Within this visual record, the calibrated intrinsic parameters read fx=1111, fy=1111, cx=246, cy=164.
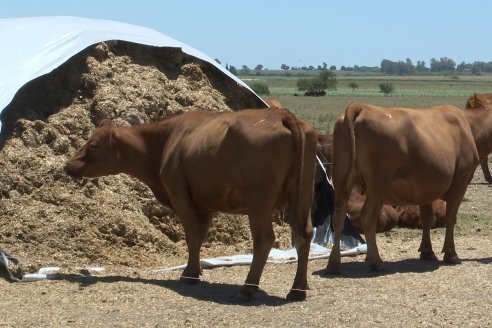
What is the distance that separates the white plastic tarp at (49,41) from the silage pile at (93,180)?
15 cm

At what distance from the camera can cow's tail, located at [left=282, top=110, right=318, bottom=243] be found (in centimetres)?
985

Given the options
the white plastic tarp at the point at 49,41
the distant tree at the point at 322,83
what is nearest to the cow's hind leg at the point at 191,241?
the white plastic tarp at the point at 49,41

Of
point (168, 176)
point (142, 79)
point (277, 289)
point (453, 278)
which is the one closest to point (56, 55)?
point (142, 79)

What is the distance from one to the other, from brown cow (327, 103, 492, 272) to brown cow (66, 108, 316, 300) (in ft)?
5.05

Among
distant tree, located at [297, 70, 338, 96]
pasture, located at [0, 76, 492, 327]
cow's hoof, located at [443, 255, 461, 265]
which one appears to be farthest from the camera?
distant tree, located at [297, 70, 338, 96]

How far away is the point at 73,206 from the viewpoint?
11.9 metres

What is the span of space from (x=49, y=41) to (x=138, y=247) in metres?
2.83

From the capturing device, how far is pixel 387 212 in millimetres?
14664

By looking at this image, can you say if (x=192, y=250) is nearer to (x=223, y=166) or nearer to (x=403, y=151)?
(x=223, y=166)

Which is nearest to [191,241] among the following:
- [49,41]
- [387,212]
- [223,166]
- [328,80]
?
[223,166]

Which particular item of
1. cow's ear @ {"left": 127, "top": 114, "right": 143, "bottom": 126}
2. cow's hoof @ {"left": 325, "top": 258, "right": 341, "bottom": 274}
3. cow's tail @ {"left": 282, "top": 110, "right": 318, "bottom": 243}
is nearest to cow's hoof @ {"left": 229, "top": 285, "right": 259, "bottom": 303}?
cow's tail @ {"left": 282, "top": 110, "right": 318, "bottom": 243}

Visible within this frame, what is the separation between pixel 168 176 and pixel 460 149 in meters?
3.65

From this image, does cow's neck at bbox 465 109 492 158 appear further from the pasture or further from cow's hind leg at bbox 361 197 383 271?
cow's hind leg at bbox 361 197 383 271

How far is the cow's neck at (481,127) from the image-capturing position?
13.0m
